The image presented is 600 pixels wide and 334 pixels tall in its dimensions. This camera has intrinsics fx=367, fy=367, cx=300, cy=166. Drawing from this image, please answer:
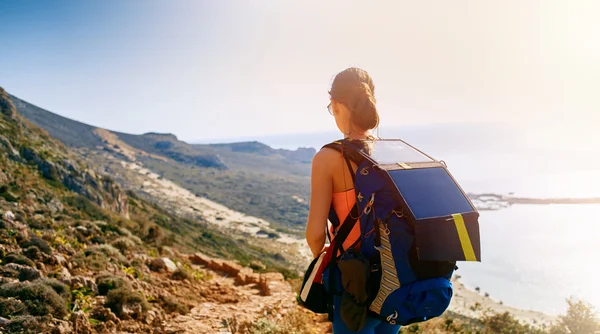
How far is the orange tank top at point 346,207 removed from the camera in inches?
72.0

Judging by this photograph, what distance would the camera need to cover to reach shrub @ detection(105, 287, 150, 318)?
17.3ft

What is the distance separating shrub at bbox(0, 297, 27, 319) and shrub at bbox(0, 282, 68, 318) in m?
0.09

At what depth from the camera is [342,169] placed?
1814 mm

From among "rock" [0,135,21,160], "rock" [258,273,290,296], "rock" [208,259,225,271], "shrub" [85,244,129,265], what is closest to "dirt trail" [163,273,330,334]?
"rock" [258,273,290,296]

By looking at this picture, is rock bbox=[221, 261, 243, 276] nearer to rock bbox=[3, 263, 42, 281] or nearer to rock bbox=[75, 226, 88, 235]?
rock bbox=[75, 226, 88, 235]

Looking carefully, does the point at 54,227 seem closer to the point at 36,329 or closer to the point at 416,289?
the point at 36,329

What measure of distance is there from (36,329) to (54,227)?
572cm

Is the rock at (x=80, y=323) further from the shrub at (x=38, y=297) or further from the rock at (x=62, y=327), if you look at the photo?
the shrub at (x=38, y=297)

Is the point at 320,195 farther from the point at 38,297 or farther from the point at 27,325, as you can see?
the point at 38,297

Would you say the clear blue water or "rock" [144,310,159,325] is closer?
"rock" [144,310,159,325]

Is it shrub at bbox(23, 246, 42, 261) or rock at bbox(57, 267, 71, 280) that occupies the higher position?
shrub at bbox(23, 246, 42, 261)

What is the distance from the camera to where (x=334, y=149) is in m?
1.82

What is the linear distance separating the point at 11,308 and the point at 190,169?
150258 mm

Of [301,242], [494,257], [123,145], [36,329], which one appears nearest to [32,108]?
[123,145]
